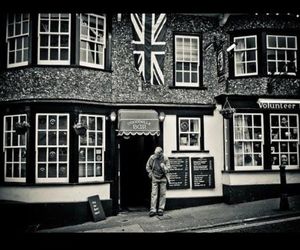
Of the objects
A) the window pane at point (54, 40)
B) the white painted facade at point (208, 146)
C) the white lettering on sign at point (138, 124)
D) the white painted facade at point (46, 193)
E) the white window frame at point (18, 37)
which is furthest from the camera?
the white painted facade at point (208, 146)

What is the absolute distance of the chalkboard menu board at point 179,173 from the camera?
37.7 ft

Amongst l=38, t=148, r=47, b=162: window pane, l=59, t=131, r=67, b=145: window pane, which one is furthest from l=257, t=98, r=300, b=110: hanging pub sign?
l=38, t=148, r=47, b=162: window pane

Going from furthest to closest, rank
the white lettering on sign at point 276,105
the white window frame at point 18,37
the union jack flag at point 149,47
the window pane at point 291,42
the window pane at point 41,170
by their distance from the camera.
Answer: the window pane at point 291,42
the white lettering on sign at point 276,105
the union jack flag at point 149,47
the white window frame at point 18,37
the window pane at point 41,170

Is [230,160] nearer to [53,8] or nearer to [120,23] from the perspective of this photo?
[120,23]

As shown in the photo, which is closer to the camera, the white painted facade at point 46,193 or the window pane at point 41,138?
the white painted facade at point 46,193

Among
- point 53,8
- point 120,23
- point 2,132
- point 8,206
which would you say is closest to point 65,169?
point 8,206

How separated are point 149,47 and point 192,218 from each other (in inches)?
221

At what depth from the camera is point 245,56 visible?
40.3ft

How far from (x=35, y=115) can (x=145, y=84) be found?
3.89 metres

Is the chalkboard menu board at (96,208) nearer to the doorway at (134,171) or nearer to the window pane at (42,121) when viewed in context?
the doorway at (134,171)

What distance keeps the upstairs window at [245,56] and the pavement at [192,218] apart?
4.73 metres

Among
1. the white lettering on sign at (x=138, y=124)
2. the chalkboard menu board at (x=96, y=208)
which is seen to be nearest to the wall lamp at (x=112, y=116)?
the white lettering on sign at (x=138, y=124)

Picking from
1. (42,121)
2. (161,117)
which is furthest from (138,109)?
(42,121)

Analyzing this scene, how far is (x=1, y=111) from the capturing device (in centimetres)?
1093
